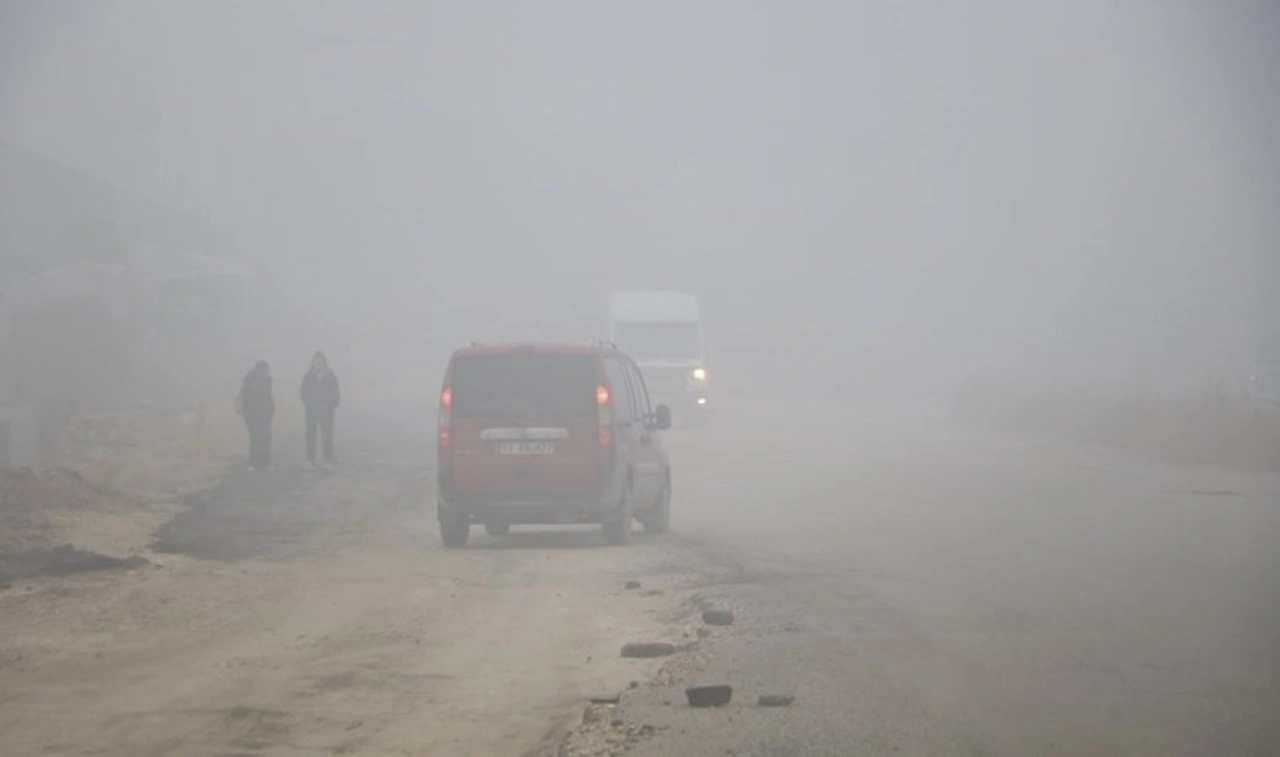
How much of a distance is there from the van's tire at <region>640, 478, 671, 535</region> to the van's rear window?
218 cm

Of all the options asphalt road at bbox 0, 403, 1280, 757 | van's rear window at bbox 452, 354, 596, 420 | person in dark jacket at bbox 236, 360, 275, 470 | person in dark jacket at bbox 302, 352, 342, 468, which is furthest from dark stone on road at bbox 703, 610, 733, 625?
person in dark jacket at bbox 236, 360, 275, 470

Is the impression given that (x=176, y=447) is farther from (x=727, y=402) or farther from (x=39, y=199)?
(x=39, y=199)

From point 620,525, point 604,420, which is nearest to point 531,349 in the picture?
point 604,420

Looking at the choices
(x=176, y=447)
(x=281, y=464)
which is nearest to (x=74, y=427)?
(x=176, y=447)

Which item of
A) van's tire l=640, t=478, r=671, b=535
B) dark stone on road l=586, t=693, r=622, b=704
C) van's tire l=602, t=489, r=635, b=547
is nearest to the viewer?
dark stone on road l=586, t=693, r=622, b=704

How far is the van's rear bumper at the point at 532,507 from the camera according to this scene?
54.2ft

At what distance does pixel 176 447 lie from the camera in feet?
97.7

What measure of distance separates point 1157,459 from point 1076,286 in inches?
3920

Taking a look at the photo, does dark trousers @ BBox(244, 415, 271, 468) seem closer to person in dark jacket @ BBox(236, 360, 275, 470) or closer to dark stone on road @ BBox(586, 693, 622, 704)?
person in dark jacket @ BBox(236, 360, 275, 470)

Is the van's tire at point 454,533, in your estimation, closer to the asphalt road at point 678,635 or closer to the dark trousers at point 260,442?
the asphalt road at point 678,635

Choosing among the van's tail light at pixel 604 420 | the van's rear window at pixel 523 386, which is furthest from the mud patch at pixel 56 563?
the van's tail light at pixel 604 420

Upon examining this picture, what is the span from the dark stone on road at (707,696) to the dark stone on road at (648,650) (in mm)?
1790

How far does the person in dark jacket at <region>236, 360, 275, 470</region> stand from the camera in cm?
2659

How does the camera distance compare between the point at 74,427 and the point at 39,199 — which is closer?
the point at 74,427
